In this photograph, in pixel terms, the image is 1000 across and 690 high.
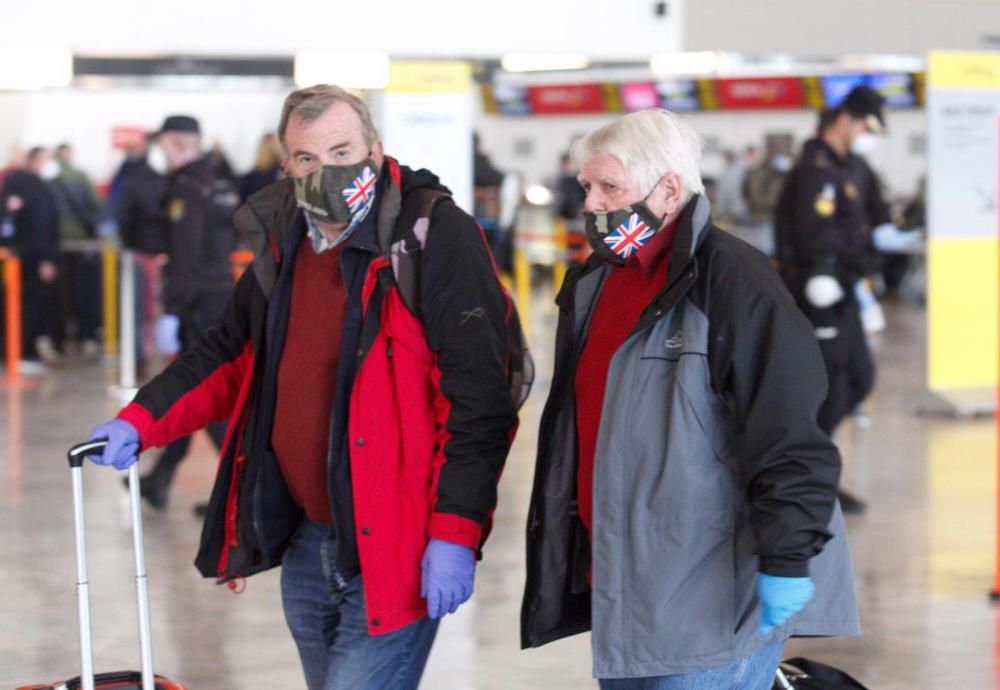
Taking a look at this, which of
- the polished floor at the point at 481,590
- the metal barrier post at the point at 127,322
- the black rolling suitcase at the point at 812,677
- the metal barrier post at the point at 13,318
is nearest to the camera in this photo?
the black rolling suitcase at the point at 812,677

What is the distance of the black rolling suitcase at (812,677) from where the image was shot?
3.58m

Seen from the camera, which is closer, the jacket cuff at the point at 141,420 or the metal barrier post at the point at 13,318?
the jacket cuff at the point at 141,420

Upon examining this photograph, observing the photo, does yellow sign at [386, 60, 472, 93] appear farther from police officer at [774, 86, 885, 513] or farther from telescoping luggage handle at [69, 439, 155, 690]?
telescoping luggage handle at [69, 439, 155, 690]

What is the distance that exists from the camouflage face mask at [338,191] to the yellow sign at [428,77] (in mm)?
7487

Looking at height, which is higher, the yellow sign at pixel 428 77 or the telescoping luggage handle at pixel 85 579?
the yellow sign at pixel 428 77

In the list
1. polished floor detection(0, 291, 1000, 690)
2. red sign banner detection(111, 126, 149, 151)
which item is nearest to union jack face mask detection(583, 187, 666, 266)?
polished floor detection(0, 291, 1000, 690)

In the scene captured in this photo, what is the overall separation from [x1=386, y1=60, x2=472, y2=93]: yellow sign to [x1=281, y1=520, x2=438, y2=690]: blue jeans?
296 inches

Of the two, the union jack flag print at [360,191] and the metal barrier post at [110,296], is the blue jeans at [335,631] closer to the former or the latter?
the union jack flag print at [360,191]

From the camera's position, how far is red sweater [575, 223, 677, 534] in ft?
9.18

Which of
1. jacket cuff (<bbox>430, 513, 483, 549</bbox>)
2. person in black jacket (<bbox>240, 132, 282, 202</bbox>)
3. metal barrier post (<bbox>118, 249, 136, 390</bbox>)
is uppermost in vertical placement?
person in black jacket (<bbox>240, 132, 282, 202</bbox>)

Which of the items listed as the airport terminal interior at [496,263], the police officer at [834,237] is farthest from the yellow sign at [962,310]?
the police officer at [834,237]

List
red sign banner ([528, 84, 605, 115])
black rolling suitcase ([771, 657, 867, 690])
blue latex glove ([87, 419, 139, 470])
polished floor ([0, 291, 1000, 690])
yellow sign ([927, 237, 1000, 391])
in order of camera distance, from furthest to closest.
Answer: red sign banner ([528, 84, 605, 115]) → yellow sign ([927, 237, 1000, 391]) → polished floor ([0, 291, 1000, 690]) → black rolling suitcase ([771, 657, 867, 690]) → blue latex glove ([87, 419, 139, 470])

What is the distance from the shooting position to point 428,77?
34.2 feet

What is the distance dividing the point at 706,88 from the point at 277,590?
17452 mm
